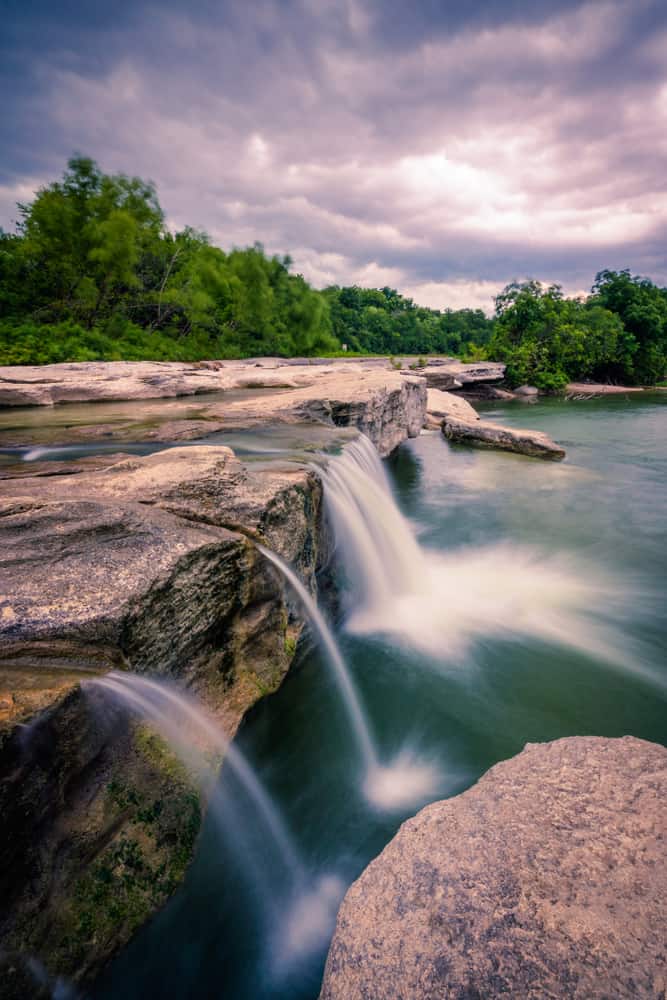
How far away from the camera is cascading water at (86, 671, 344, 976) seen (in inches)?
81.3

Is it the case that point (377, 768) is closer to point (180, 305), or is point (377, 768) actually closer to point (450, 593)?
point (450, 593)

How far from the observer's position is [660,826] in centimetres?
171

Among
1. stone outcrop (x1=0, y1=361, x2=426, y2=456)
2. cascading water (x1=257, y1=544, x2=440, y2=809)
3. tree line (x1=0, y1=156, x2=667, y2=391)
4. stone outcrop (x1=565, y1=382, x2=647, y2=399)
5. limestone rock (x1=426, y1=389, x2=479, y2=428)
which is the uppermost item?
tree line (x1=0, y1=156, x2=667, y2=391)

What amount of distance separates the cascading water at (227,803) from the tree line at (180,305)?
1557 centimetres

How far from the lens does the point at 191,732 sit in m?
2.31

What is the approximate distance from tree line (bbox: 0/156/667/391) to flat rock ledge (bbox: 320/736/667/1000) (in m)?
16.8

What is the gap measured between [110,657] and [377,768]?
217 cm

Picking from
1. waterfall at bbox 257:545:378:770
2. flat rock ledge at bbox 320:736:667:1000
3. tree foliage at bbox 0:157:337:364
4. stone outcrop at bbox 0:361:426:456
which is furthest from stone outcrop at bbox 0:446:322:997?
tree foliage at bbox 0:157:337:364

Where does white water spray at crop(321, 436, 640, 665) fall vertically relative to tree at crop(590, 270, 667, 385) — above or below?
below

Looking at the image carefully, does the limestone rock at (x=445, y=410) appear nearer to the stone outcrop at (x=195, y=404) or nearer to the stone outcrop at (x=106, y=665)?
the stone outcrop at (x=195, y=404)

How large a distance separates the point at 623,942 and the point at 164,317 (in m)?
31.1

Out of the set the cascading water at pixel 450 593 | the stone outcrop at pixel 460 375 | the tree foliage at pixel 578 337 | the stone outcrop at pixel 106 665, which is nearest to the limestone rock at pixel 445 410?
the stone outcrop at pixel 460 375

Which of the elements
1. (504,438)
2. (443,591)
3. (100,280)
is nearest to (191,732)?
(443,591)

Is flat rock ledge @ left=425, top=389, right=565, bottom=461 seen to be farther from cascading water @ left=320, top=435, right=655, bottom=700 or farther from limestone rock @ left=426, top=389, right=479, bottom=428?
cascading water @ left=320, top=435, right=655, bottom=700
